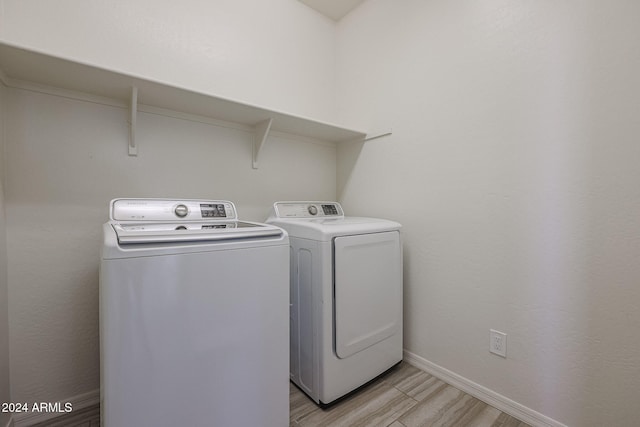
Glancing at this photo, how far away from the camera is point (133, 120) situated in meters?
1.43

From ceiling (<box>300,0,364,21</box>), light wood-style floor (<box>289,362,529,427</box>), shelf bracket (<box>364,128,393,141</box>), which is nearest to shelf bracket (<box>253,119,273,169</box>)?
shelf bracket (<box>364,128,393,141</box>)

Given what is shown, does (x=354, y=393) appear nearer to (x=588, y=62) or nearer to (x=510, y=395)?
(x=510, y=395)

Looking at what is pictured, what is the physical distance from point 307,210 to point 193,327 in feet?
3.92

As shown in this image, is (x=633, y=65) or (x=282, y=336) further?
(x=282, y=336)

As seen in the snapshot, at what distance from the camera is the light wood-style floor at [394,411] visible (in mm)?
1348

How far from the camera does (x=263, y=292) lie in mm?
1169

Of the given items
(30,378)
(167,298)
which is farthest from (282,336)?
(30,378)

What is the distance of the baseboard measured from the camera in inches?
52.4

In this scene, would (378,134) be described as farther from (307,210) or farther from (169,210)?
(169,210)

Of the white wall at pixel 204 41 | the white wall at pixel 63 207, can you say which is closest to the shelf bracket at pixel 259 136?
the white wall at pixel 204 41

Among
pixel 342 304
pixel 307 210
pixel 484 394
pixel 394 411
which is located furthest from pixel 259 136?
pixel 484 394

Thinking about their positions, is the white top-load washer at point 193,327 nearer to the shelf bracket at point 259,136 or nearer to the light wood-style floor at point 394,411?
the light wood-style floor at point 394,411

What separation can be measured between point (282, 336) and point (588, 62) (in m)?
1.76

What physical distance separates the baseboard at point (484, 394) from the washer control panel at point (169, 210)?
151 cm
